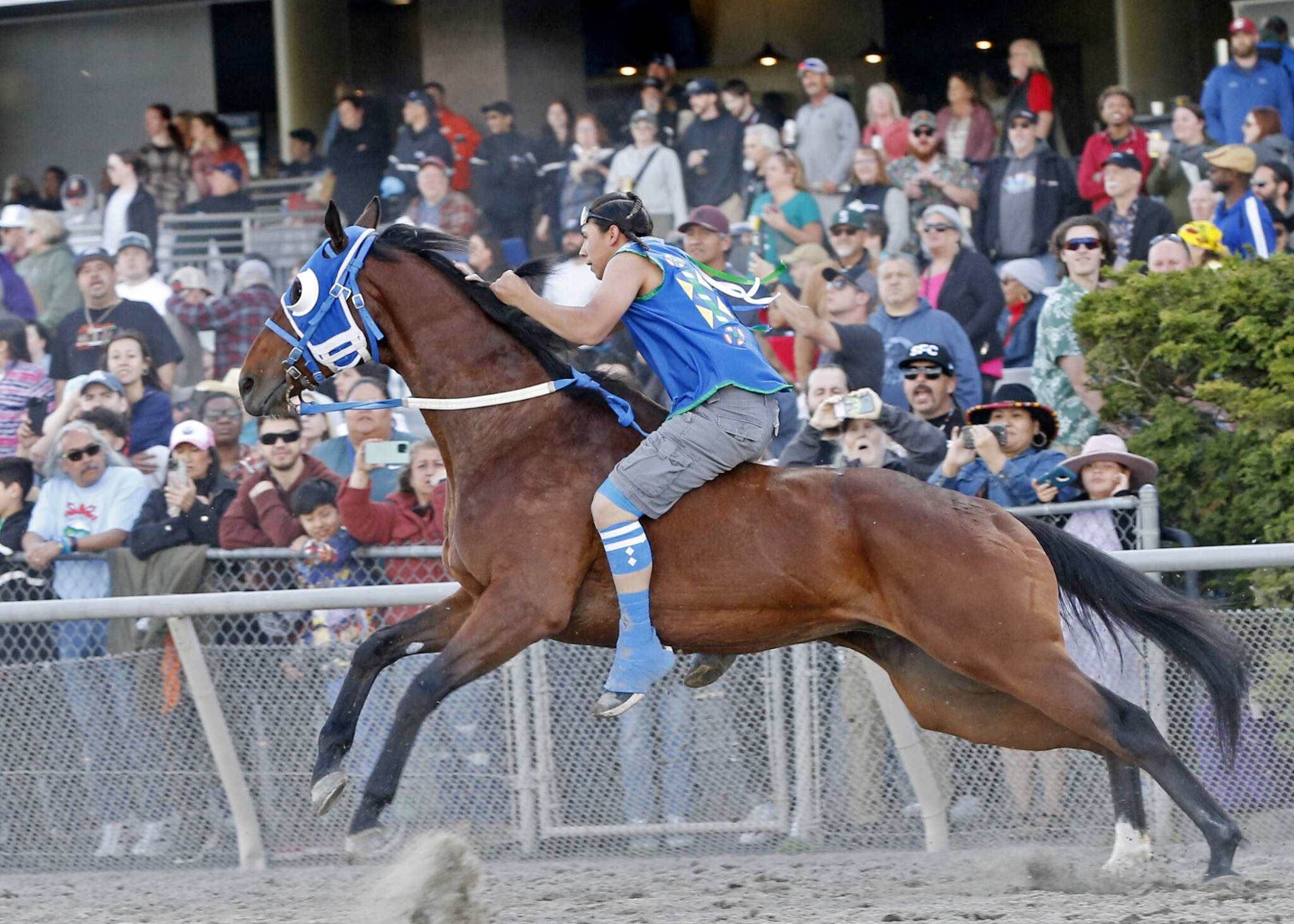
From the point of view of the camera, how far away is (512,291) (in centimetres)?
486

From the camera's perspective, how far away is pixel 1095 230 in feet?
25.9

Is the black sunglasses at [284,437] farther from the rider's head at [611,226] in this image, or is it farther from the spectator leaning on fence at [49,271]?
the spectator leaning on fence at [49,271]

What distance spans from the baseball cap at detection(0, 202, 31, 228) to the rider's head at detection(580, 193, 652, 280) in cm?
843

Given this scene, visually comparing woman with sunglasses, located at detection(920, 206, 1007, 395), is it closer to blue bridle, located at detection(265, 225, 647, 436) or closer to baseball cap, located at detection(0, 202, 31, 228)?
blue bridle, located at detection(265, 225, 647, 436)

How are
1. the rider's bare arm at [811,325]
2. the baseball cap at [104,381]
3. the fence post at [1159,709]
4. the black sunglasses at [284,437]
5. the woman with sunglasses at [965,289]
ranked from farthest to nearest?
1. the woman with sunglasses at [965,289]
2. the baseball cap at [104,381]
3. the rider's bare arm at [811,325]
4. the black sunglasses at [284,437]
5. the fence post at [1159,709]

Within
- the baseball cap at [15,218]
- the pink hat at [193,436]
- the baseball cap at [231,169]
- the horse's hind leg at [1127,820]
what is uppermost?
the baseball cap at [231,169]

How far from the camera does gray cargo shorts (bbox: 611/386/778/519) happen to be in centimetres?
481

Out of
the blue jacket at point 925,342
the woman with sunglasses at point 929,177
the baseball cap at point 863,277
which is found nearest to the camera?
the blue jacket at point 925,342

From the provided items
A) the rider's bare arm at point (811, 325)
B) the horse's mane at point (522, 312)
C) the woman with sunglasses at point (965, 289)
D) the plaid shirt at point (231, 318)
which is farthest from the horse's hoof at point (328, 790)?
the plaid shirt at point (231, 318)

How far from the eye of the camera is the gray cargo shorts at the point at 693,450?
4.81 metres

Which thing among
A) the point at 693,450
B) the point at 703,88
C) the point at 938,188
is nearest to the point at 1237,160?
the point at 938,188

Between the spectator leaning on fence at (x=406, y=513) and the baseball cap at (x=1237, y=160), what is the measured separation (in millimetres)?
4961

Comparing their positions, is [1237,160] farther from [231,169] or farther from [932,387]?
[231,169]

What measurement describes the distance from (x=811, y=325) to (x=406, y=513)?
2.19 m
